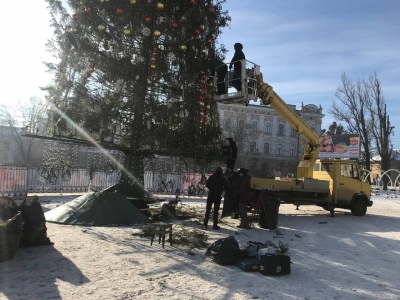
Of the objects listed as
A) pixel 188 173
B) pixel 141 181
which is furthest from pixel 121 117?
pixel 188 173

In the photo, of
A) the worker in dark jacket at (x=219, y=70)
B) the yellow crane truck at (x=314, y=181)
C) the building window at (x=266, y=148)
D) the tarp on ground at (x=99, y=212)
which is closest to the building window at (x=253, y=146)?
the building window at (x=266, y=148)

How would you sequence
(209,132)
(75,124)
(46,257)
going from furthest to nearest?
1. (209,132)
2. (75,124)
3. (46,257)

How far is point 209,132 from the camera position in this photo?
40.5ft

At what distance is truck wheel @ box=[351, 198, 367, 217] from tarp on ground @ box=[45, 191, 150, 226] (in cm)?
1037

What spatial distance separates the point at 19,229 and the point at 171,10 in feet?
27.4

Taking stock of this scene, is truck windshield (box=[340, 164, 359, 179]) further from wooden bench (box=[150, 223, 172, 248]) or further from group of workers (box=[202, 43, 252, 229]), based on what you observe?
wooden bench (box=[150, 223, 172, 248])

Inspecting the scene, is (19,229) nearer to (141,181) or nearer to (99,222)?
(99,222)

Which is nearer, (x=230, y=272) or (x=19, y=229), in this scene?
(x=230, y=272)

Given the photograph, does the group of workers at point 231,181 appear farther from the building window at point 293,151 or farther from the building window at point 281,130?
the building window at point 293,151

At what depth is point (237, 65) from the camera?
39.7 feet

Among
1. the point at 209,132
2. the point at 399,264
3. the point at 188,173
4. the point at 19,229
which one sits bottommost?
the point at 399,264

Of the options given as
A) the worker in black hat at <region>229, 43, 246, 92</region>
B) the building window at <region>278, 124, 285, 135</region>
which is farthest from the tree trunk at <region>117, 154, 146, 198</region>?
the building window at <region>278, 124, 285, 135</region>

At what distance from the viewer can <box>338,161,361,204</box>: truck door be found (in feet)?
53.5

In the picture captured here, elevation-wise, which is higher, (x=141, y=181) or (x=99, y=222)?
(x=141, y=181)
